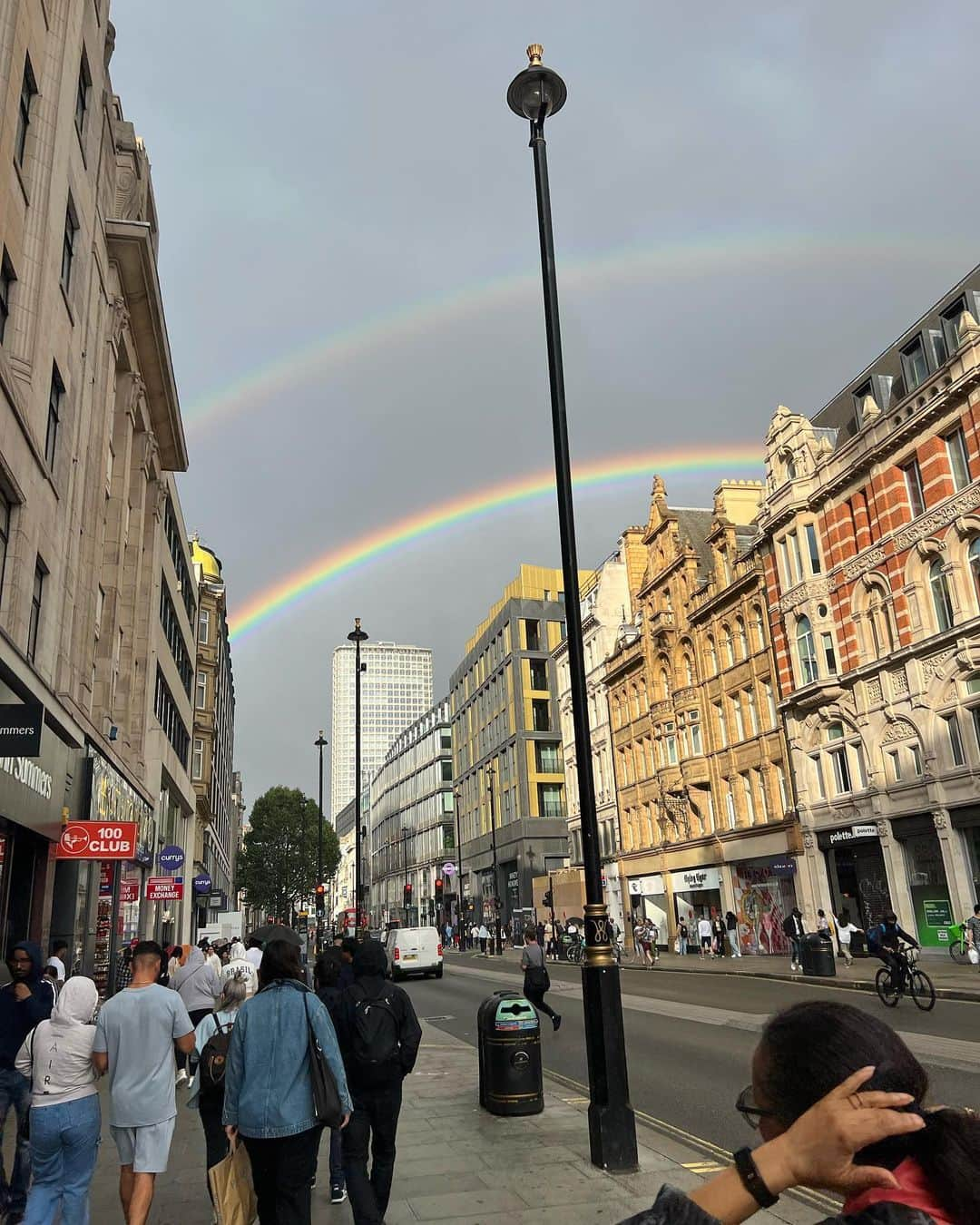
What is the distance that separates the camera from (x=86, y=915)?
21031 mm

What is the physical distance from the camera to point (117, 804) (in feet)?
79.9

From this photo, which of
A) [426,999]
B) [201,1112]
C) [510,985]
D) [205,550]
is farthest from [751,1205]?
[205,550]

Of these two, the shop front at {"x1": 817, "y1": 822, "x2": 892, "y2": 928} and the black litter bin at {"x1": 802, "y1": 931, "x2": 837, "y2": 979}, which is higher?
the shop front at {"x1": 817, "y1": 822, "x2": 892, "y2": 928}

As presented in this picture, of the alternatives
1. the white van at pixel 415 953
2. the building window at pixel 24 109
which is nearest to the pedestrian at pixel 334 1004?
the building window at pixel 24 109

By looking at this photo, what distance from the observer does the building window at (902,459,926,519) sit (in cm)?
3092

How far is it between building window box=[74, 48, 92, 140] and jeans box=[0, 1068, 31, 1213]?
63.3 ft

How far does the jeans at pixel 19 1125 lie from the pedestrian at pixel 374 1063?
2631 mm

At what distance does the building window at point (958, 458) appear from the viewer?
29.0 metres

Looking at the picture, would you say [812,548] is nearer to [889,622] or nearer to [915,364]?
[889,622]

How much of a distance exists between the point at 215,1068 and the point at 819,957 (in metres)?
22.8

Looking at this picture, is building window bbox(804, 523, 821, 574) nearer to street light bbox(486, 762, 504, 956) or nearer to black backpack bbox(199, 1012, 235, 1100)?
street light bbox(486, 762, 504, 956)

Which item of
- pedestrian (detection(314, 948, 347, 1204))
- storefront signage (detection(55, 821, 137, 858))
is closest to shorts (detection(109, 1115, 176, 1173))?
pedestrian (detection(314, 948, 347, 1204))

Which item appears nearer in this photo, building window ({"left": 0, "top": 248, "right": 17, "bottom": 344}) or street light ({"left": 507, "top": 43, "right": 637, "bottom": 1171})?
street light ({"left": 507, "top": 43, "right": 637, "bottom": 1171})

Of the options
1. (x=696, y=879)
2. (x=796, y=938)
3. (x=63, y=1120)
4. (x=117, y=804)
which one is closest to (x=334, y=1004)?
(x=63, y=1120)
